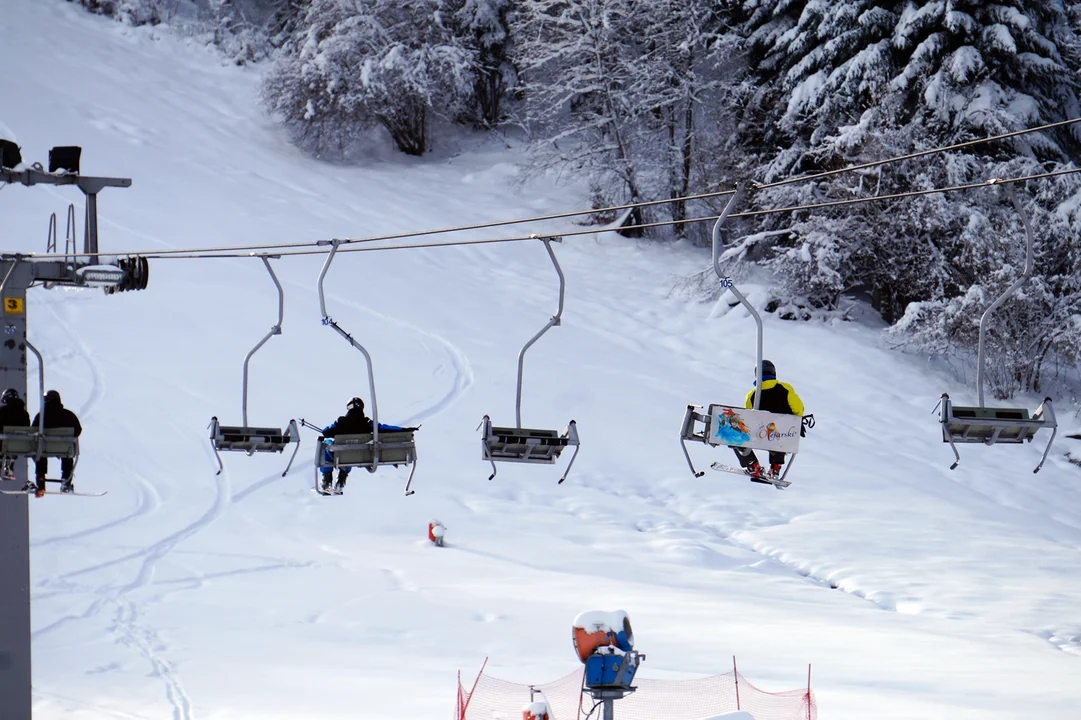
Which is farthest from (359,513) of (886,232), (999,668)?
(886,232)

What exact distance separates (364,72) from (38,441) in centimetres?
2566

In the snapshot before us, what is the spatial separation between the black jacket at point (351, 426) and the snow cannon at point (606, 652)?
2.55m

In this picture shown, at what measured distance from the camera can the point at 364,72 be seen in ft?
111

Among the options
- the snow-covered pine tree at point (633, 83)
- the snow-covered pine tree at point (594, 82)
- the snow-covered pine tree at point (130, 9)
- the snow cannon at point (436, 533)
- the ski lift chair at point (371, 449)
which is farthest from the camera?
the snow-covered pine tree at point (130, 9)

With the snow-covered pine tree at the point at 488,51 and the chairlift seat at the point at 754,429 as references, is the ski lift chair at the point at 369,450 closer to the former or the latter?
the chairlift seat at the point at 754,429

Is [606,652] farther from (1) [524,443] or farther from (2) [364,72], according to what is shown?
(2) [364,72]

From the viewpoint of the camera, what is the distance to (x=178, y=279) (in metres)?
26.3

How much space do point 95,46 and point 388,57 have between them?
1171cm

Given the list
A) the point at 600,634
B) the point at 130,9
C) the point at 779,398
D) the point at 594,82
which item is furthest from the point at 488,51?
the point at 600,634

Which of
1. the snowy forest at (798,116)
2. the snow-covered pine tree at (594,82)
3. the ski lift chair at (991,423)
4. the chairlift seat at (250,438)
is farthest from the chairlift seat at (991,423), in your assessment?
A: the snow-covered pine tree at (594,82)

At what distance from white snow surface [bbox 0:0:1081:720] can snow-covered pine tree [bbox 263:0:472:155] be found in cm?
338

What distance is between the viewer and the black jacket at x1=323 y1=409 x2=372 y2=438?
30.9 feet

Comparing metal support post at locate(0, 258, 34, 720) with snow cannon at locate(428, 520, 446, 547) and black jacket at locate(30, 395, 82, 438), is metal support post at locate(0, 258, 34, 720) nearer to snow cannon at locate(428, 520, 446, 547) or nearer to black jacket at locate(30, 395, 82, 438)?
black jacket at locate(30, 395, 82, 438)

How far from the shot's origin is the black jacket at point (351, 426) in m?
9.43
